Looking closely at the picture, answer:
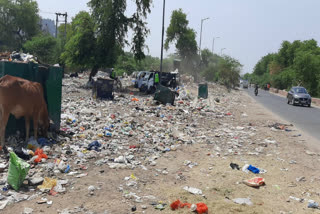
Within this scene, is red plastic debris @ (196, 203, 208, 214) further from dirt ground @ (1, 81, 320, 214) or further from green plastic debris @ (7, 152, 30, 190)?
green plastic debris @ (7, 152, 30, 190)

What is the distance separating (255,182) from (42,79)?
16.8 ft

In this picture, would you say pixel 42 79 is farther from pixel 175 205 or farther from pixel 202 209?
pixel 202 209

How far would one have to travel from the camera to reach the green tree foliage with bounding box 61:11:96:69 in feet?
82.3

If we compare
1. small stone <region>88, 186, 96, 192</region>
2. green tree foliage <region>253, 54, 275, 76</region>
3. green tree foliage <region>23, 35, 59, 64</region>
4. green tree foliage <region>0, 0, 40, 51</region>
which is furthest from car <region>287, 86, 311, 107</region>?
green tree foliage <region>253, 54, 275, 76</region>

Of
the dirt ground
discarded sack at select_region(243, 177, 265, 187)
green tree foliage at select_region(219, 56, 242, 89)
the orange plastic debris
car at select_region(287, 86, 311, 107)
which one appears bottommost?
the dirt ground

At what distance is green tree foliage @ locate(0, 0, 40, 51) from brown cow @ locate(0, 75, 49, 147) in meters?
47.9

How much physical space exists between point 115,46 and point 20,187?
22032mm

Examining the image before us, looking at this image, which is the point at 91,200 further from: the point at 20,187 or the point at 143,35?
the point at 143,35

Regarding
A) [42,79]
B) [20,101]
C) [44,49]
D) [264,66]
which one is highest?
[264,66]

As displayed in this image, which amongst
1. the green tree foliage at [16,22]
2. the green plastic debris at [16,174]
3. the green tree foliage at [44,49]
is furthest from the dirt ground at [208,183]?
the green tree foliage at [16,22]

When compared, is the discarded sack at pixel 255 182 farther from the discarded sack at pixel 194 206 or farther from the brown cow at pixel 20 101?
the brown cow at pixel 20 101

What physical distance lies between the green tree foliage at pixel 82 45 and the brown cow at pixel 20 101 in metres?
19.1

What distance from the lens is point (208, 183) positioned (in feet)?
17.8

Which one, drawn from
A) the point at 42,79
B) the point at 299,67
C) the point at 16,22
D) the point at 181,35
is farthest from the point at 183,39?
the point at 42,79
